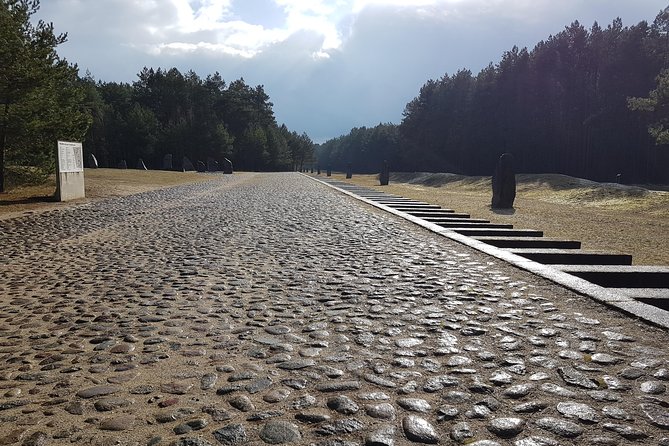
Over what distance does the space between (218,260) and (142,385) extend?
3638 mm

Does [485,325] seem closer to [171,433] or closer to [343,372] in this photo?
[343,372]

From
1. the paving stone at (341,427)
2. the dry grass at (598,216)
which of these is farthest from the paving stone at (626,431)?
the dry grass at (598,216)

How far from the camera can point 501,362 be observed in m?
2.90

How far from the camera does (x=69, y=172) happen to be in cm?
1652

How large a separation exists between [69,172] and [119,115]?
56.3 metres

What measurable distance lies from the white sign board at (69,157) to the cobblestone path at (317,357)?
10968 millimetres

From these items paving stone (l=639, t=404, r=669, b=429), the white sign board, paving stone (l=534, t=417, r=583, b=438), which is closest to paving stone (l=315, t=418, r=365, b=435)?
paving stone (l=534, t=417, r=583, b=438)

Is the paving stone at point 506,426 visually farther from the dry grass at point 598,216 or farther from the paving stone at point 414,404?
the dry grass at point 598,216

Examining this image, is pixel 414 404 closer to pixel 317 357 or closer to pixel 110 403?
pixel 317 357

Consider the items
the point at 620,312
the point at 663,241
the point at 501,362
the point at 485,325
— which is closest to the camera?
the point at 501,362

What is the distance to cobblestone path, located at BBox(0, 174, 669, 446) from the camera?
86.9 inches

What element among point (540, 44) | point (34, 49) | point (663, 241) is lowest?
point (663, 241)

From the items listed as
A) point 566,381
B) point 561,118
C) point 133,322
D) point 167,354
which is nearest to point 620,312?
point 566,381

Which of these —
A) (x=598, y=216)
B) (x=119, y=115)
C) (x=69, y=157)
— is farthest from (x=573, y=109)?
(x=119, y=115)
